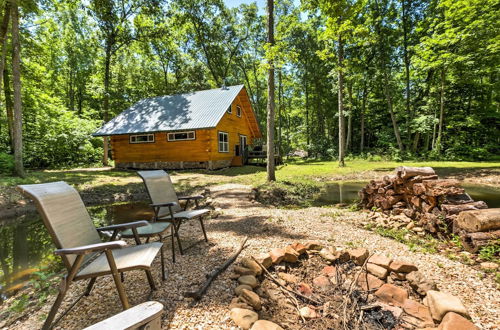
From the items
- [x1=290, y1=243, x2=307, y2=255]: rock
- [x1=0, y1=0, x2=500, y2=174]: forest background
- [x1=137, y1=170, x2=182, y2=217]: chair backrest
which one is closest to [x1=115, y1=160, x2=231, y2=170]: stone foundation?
[x1=0, y1=0, x2=500, y2=174]: forest background

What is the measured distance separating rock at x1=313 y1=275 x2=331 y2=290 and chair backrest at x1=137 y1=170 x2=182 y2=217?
2341 mm

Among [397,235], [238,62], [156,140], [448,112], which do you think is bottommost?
[397,235]

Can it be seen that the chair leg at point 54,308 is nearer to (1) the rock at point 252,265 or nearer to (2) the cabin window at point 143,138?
(1) the rock at point 252,265

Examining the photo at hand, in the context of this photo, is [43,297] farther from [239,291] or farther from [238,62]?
[238,62]

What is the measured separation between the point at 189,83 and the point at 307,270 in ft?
82.2

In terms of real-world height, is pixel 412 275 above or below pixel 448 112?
below

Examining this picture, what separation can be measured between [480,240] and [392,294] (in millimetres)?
1805

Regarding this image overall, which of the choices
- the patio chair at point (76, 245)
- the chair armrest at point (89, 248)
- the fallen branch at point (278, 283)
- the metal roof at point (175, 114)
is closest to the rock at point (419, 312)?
the fallen branch at point (278, 283)

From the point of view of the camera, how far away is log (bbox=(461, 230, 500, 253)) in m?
2.89

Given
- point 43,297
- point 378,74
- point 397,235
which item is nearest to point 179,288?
point 43,297

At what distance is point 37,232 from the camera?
5.14 metres

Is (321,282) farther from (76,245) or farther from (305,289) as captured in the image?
(76,245)

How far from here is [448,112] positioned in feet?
57.2

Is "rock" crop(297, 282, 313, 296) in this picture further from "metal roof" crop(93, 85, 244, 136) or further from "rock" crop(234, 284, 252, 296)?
"metal roof" crop(93, 85, 244, 136)
